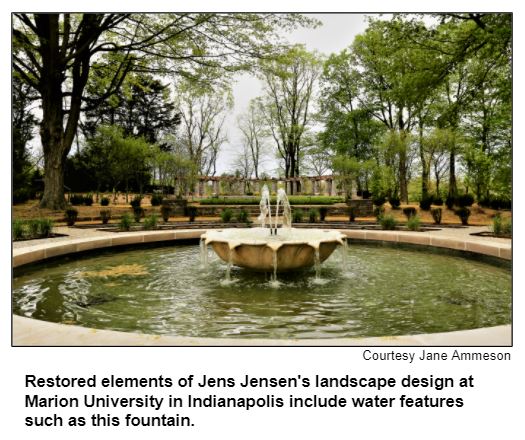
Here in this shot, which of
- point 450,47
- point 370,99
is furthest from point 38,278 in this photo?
point 370,99

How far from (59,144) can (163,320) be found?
16739 mm

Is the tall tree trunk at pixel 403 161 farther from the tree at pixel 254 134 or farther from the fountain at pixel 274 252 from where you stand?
the fountain at pixel 274 252

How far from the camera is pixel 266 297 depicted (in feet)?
19.2

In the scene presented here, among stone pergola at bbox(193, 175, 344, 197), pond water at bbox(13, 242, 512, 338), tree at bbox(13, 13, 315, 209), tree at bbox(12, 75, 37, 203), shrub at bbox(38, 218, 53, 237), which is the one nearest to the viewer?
pond water at bbox(13, 242, 512, 338)

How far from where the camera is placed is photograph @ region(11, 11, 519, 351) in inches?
Result: 195

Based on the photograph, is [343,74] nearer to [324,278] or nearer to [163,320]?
[324,278]

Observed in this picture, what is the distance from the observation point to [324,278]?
23.4ft

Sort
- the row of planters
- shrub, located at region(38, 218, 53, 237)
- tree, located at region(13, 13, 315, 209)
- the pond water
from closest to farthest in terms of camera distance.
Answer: the pond water, the row of planters, shrub, located at region(38, 218, 53, 237), tree, located at region(13, 13, 315, 209)

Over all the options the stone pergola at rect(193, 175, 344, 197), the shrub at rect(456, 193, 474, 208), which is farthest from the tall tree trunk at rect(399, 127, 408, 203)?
the shrub at rect(456, 193, 474, 208)

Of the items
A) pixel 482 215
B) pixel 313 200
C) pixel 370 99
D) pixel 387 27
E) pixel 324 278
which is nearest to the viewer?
pixel 324 278

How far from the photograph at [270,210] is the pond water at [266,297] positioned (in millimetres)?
43

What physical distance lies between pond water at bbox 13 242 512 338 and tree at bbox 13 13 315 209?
451 inches

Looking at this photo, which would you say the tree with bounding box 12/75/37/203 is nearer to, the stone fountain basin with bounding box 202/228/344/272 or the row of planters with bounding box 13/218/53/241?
the row of planters with bounding box 13/218/53/241

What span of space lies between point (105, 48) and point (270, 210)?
43.3 ft
